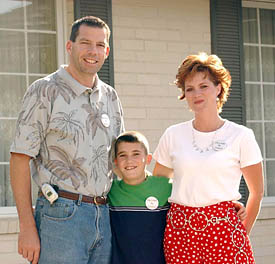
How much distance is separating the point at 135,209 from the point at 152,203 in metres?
0.10

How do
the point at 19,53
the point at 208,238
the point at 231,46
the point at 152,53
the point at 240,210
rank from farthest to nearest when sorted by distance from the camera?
the point at 231,46 < the point at 152,53 < the point at 19,53 < the point at 240,210 < the point at 208,238

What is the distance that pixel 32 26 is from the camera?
19.9 ft

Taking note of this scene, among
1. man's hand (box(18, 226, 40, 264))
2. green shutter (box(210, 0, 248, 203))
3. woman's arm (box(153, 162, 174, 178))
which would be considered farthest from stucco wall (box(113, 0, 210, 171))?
man's hand (box(18, 226, 40, 264))

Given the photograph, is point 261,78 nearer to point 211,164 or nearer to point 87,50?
point 211,164

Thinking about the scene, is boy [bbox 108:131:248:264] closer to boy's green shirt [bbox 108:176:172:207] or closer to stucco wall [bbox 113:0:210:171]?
boy's green shirt [bbox 108:176:172:207]

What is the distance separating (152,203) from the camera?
362 cm

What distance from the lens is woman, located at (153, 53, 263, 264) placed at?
3.42 metres

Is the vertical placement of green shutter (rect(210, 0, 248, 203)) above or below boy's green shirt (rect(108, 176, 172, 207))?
above

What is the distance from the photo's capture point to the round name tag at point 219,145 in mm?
3479

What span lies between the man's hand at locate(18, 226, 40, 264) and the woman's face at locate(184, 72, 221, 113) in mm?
1058

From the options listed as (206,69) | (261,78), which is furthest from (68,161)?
(261,78)

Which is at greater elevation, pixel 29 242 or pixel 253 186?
pixel 253 186

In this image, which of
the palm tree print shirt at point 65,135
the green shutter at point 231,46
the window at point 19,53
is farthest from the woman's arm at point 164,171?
the green shutter at point 231,46

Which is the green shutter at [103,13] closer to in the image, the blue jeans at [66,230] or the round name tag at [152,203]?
the round name tag at [152,203]
